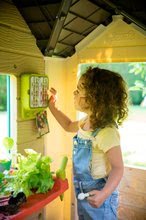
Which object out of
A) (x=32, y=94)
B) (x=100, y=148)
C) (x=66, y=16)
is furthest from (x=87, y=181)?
(x=66, y=16)

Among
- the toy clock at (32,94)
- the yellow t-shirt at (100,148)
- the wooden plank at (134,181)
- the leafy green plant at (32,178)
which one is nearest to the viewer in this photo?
the leafy green plant at (32,178)

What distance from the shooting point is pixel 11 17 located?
1.29 metres

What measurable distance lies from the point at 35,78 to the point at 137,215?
868mm

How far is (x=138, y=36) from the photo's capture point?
153 centimetres

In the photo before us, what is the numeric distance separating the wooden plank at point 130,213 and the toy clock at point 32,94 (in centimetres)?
69

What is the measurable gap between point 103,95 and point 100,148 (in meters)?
0.21

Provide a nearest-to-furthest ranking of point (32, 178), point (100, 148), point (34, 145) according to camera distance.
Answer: point (32, 178), point (100, 148), point (34, 145)

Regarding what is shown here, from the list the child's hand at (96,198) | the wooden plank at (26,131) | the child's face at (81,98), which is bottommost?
the child's hand at (96,198)

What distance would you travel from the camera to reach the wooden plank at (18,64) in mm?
1252

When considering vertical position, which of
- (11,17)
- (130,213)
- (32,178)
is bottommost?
(130,213)

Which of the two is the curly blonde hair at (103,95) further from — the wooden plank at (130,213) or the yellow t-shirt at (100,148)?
the wooden plank at (130,213)

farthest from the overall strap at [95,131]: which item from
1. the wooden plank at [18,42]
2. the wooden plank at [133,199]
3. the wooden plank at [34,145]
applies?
the wooden plank at [133,199]

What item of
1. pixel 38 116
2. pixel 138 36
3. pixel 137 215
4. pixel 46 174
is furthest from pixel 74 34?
pixel 137 215

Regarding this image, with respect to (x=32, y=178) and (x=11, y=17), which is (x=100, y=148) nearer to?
(x=32, y=178)
